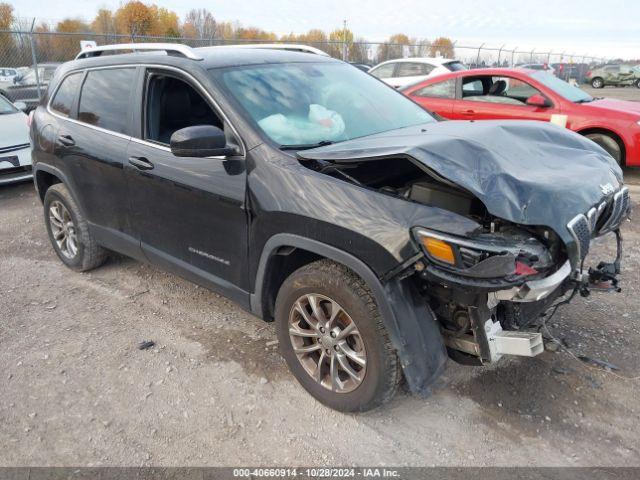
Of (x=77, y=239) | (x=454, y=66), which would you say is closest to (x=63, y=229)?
(x=77, y=239)

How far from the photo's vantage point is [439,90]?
846 centimetres

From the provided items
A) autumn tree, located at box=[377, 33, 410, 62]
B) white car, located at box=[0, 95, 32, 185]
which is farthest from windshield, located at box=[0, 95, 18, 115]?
autumn tree, located at box=[377, 33, 410, 62]

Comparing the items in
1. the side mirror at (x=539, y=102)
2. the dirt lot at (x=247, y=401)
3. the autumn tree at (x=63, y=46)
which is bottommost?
the dirt lot at (x=247, y=401)

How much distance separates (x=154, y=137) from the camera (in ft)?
11.8

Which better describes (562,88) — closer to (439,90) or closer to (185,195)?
(439,90)

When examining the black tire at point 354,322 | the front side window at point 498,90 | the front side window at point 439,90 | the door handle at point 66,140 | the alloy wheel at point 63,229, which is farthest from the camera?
the front side window at point 439,90

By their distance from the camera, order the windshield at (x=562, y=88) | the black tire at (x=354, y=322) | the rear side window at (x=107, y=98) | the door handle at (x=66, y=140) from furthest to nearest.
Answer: the windshield at (x=562, y=88) → the door handle at (x=66, y=140) → the rear side window at (x=107, y=98) → the black tire at (x=354, y=322)

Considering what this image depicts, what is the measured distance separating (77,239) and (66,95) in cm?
121

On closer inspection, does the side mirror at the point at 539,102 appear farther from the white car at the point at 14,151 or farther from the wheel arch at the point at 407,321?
the white car at the point at 14,151

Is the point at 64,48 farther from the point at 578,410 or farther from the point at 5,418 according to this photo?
the point at 578,410

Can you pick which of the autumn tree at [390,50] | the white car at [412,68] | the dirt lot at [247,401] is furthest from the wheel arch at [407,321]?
the autumn tree at [390,50]

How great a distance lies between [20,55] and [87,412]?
13.3m

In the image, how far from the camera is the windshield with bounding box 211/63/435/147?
3127 millimetres

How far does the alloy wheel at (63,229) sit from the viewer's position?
4661mm
